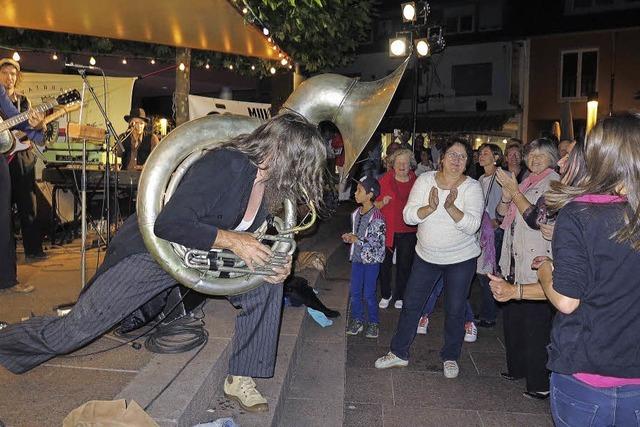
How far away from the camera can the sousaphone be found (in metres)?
2.70

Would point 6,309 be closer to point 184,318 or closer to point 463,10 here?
point 184,318

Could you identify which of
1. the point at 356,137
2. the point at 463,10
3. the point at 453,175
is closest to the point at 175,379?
the point at 356,137

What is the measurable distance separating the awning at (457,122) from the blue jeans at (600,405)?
20477mm

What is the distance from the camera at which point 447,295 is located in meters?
4.23

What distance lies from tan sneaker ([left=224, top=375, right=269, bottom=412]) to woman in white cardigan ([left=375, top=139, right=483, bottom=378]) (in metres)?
1.58

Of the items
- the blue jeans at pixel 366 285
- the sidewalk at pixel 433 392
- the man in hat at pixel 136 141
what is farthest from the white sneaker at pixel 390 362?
the man in hat at pixel 136 141

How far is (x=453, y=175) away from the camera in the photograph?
4.25m

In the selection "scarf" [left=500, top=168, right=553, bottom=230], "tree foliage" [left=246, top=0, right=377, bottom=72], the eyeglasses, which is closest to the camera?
"scarf" [left=500, top=168, right=553, bottom=230]

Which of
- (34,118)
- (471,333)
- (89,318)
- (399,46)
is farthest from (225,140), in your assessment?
(399,46)

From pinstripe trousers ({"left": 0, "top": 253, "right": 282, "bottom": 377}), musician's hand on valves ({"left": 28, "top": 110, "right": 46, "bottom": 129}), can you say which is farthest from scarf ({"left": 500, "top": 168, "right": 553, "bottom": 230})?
musician's hand on valves ({"left": 28, "top": 110, "right": 46, "bottom": 129})

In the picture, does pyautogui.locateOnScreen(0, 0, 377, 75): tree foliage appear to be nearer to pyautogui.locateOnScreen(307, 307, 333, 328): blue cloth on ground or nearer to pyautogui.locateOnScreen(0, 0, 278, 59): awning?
pyautogui.locateOnScreen(0, 0, 278, 59): awning

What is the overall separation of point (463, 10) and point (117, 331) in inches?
987

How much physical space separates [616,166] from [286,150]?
4.99ft

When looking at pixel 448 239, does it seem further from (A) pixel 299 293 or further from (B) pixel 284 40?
(B) pixel 284 40
